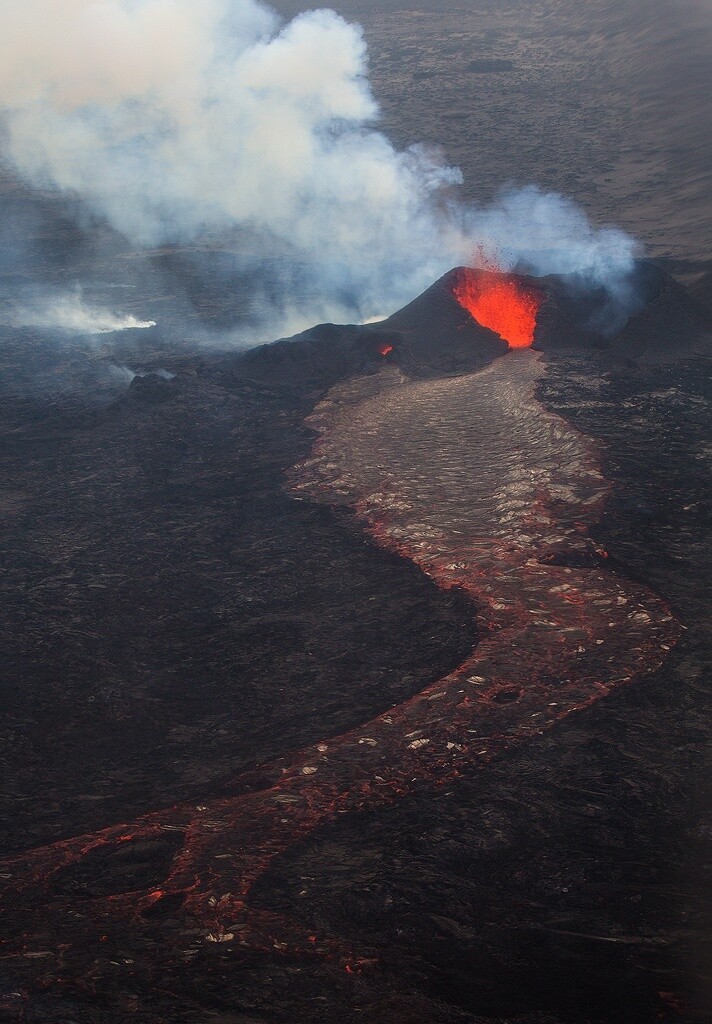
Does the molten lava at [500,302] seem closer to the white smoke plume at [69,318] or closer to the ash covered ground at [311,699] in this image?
the ash covered ground at [311,699]

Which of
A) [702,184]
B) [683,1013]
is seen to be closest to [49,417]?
[683,1013]

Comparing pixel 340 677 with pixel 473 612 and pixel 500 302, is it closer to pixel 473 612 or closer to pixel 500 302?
pixel 473 612

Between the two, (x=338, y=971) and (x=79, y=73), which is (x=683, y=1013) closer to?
(x=338, y=971)

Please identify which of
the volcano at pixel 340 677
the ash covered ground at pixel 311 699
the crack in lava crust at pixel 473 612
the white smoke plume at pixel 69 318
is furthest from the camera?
the white smoke plume at pixel 69 318

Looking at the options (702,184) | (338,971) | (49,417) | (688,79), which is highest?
(688,79)

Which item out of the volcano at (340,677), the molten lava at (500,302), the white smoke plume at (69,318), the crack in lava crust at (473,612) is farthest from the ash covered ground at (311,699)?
the white smoke plume at (69,318)
